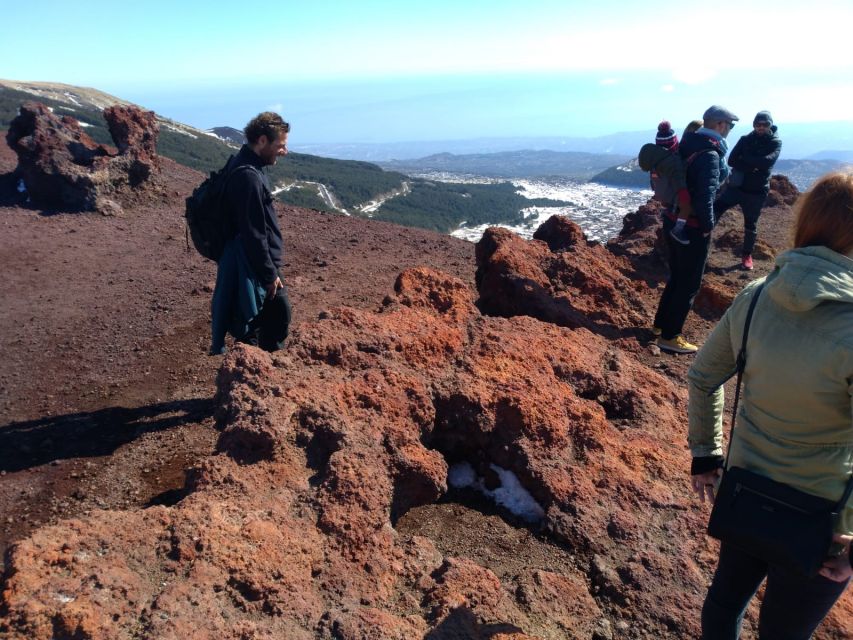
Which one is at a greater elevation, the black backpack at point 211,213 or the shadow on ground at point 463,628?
the black backpack at point 211,213

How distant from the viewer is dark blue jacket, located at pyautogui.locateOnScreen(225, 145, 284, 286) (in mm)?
4422

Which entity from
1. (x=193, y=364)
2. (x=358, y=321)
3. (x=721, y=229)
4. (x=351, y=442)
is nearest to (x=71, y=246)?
(x=193, y=364)

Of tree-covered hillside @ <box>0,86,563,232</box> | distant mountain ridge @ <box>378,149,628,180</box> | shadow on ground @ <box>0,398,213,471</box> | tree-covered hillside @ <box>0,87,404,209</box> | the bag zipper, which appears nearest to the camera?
the bag zipper

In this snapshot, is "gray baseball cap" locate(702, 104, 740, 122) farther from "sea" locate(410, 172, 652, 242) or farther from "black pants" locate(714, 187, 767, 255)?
"sea" locate(410, 172, 652, 242)

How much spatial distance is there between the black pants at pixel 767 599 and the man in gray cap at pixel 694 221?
4.58 metres

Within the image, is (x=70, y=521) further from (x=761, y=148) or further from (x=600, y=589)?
(x=761, y=148)

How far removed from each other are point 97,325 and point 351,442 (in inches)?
220

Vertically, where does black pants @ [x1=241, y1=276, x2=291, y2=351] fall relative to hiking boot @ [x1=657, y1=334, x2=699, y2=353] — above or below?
above

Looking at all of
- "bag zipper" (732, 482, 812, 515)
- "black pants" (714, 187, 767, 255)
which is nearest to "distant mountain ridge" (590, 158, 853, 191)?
"black pants" (714, 187, 767, 255)

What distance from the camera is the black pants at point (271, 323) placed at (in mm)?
4930

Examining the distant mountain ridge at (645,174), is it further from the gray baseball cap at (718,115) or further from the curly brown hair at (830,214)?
the curly brown hair at (830,214)

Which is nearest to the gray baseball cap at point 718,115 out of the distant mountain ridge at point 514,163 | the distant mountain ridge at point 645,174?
the distant mountain ridge at point 645,174

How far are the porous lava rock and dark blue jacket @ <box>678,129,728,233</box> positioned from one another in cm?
231

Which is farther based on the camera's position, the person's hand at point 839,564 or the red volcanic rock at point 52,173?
the red volcanic rock at point 52,173
